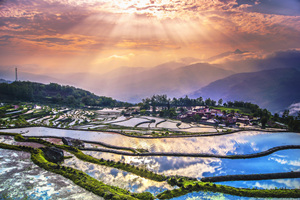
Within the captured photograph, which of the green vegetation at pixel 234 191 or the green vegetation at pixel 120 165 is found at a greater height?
the green vegetation at pixel 120 165

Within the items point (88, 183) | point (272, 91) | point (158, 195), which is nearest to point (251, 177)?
point (158, 195)

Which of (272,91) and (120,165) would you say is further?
(272,91)

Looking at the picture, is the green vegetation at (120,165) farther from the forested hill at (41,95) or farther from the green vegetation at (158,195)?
the forested hill at (41,95)

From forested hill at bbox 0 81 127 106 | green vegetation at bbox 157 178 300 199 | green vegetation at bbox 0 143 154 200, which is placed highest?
forested hill at bbox 0 81 127 106

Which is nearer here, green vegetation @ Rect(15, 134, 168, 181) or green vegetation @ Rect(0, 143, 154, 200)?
green vegetation @ Rect(0, 143, 154, 200)

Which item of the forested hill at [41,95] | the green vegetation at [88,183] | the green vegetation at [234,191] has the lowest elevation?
the green vegetation at [234,191]

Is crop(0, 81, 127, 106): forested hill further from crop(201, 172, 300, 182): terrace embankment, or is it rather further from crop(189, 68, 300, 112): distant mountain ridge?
crop(189, 68, 300, 112): distant mountain ridge

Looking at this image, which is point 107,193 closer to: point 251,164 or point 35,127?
point 251,164

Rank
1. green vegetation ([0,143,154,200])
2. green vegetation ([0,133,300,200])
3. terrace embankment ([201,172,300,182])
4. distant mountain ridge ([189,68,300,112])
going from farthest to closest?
distant mountain ridge ([189,68,300,112]) → terrace embankment ([201,172,300,182]) → green vegetation ([0,133,300,200]) → green vegetation ([0,143,154,200])

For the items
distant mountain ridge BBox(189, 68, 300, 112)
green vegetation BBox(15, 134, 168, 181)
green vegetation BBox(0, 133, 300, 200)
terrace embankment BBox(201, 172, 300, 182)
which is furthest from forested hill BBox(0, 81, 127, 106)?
distant mountain ridge BBox(189, 68, 300, 112)

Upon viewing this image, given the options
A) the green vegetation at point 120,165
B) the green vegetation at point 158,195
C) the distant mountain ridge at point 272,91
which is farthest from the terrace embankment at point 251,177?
the distant mountain ridge at point 272,91

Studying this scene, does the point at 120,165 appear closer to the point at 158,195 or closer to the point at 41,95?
the point at 158,195

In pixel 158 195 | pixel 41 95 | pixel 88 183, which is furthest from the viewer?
pixel 41 95
